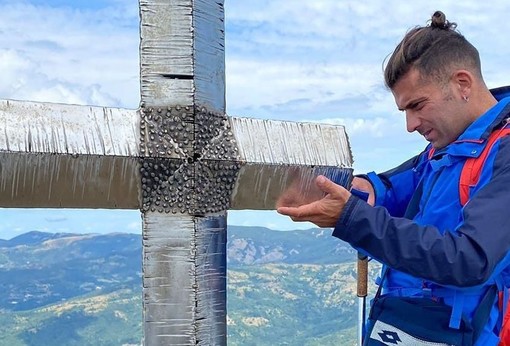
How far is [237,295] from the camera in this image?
115 metres

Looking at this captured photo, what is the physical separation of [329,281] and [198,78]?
13100 cm

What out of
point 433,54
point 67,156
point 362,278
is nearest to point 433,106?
point 433,54

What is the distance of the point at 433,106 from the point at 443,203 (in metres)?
0.32

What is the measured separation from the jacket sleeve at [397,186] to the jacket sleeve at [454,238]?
618 mm

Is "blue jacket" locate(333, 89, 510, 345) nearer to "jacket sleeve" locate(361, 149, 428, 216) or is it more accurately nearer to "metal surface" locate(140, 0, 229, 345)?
"jacket sleeve" locate(361, 149, 428, 216)

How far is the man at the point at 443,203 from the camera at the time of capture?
211cm

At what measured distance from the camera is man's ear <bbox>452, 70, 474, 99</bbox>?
2.45 m

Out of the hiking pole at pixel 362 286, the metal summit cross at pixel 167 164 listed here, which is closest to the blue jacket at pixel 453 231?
the metal summit cross at pixel 167 164

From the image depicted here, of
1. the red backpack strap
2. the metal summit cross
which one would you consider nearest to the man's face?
the red backpack strap

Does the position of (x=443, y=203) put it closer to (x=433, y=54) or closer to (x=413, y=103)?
(x=413, y=103)

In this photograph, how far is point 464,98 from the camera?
2.44 m

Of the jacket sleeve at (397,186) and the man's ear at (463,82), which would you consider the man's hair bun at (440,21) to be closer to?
the man's ear at (463,82)

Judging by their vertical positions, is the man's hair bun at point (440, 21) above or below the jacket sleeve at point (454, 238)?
above

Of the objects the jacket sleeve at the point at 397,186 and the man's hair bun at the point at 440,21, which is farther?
the jacket sleeve at the point at 397,186
